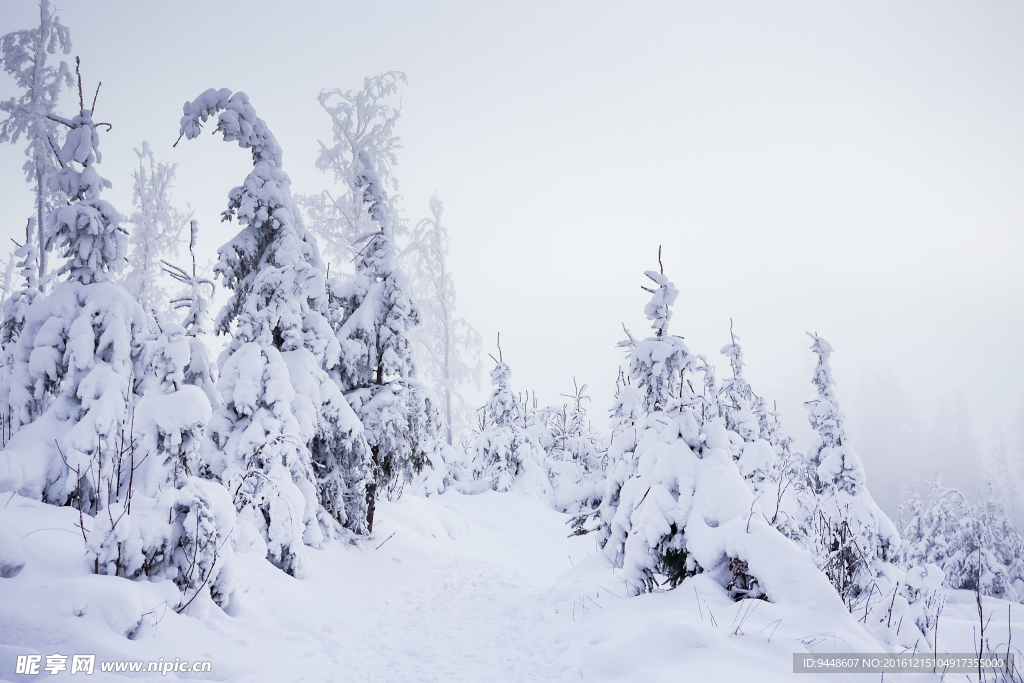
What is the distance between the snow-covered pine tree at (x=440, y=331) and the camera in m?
25.1

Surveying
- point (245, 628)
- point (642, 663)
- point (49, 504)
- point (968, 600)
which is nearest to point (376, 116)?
point (49, 504)

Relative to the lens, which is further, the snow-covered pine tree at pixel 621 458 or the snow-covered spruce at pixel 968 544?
the snow-covered spruce at pixel 968 544

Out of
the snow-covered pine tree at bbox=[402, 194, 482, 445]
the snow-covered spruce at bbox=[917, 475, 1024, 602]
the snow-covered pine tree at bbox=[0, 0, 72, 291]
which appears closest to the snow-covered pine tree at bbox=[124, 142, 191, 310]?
the snow-covered pine tree at bbox=[0, 0, 72, 291]

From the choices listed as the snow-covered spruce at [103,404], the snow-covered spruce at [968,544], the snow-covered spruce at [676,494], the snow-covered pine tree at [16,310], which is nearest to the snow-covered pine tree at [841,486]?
the snow-covered spruce at [676,494]

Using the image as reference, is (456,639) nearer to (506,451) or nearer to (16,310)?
(16,310)

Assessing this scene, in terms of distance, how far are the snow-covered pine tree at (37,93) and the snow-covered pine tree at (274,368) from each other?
14568 millimetres

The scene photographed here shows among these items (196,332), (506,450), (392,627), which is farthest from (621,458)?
(506,450)

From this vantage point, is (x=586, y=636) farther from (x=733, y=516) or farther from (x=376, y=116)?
(x=376, y=116)

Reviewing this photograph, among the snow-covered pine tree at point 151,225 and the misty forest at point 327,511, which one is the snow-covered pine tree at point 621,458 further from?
the snow-covered pine tree at point 151,225

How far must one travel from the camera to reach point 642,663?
390 cm

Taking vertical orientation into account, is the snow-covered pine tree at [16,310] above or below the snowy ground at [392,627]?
above

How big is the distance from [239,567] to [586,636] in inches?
154

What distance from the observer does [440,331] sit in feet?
83.4

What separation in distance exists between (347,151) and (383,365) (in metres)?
14.6
